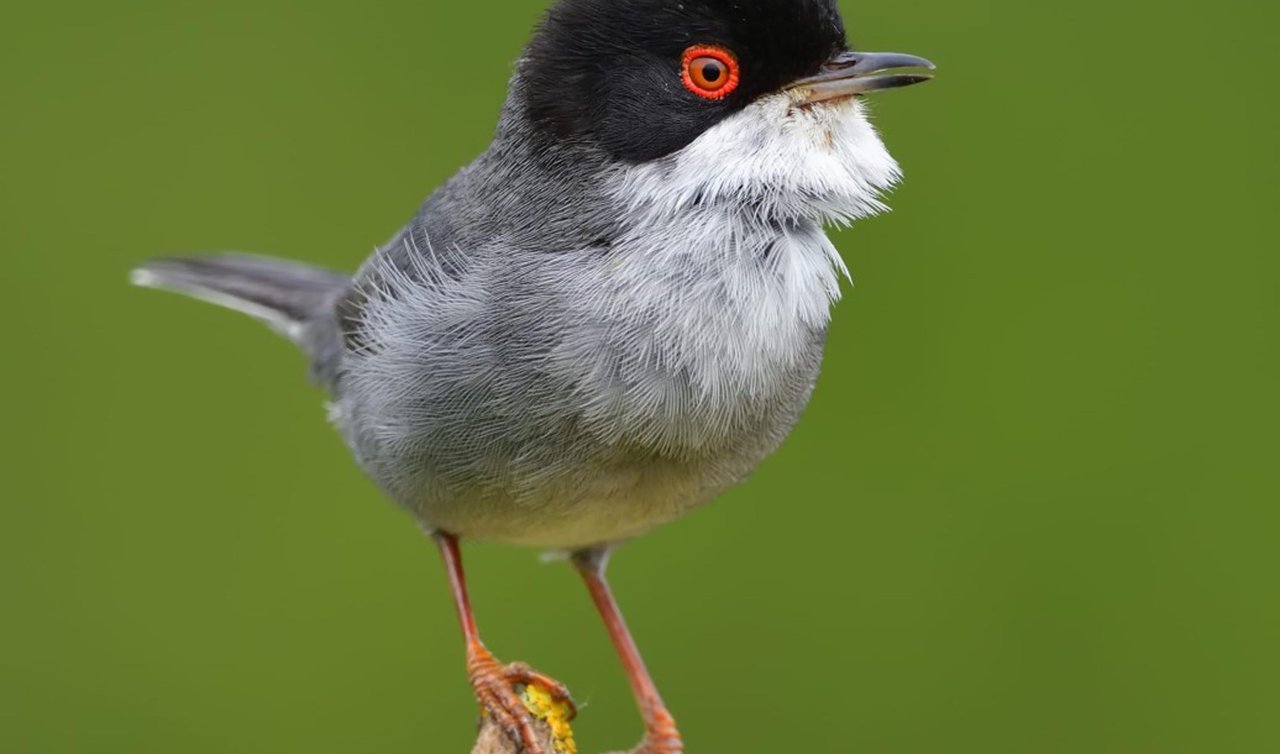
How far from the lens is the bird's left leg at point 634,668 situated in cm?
475

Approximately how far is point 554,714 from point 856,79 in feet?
6.06

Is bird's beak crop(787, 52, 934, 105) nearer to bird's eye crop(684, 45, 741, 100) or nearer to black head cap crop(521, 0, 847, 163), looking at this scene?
black head cap crop(521, 0, 847, 163)

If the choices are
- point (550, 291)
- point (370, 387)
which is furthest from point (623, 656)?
point (550, 291)

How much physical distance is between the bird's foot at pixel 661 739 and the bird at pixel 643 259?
718 millimetres

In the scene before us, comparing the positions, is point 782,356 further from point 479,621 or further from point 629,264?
point 479,621

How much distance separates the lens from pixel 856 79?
151 inches

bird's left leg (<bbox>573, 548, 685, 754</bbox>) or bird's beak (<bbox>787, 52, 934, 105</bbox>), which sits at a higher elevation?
bird's beak (<bbox>787, 52, 934, 105</bbox>)

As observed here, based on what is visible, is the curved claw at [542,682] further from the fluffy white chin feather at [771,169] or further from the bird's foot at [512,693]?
the fluffy white chin feather at [771,169]

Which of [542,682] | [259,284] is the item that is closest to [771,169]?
[542,682]

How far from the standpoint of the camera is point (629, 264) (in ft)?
12.4

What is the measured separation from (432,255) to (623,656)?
1.57m

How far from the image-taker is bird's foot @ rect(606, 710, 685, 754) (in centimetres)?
473

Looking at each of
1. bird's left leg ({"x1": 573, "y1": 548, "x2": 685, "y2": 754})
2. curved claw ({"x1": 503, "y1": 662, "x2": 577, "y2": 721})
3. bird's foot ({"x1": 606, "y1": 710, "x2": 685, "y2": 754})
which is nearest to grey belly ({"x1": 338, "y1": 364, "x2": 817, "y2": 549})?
curved claw ({"x1": 503, "y1": 662, "x2": 577, "y2": 721})

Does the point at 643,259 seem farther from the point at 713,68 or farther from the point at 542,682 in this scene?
the point at 542,682
